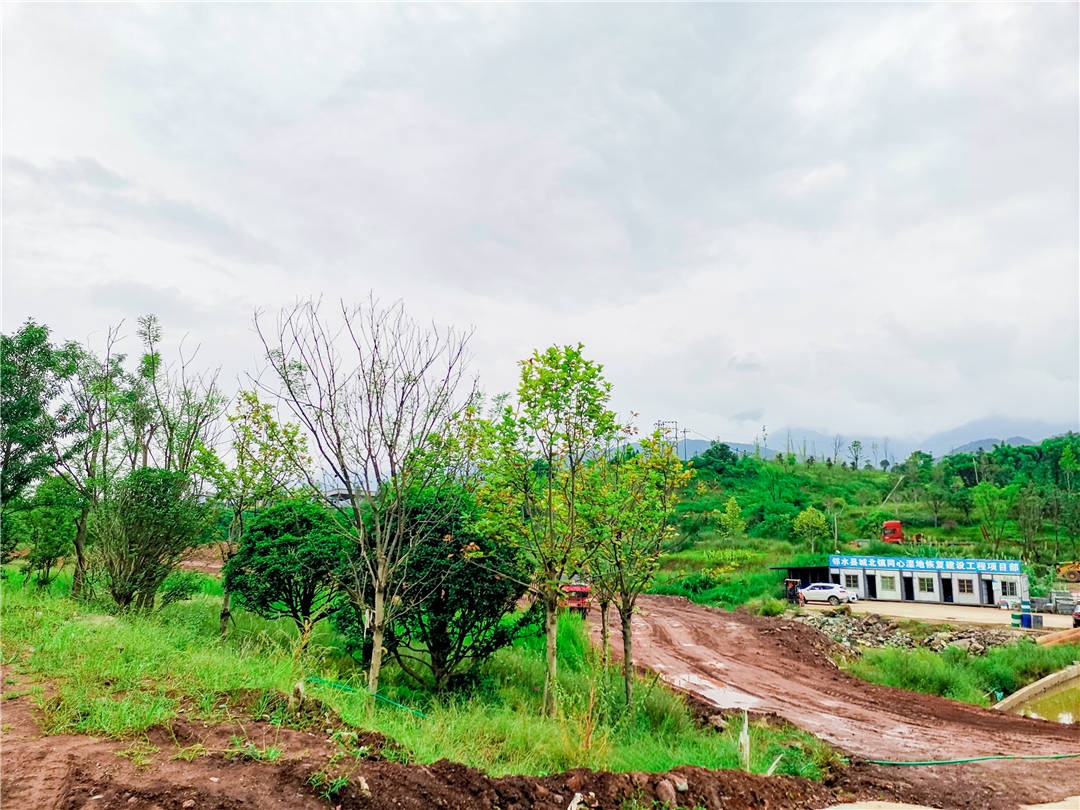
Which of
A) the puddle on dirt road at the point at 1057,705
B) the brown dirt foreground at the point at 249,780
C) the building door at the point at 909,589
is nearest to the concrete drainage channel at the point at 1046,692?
the puddle on dirt road at the point at 1057,705

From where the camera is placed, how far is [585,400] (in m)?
8.91

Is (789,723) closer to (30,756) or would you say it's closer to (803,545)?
(30,756)

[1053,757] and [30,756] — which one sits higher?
[30,756]

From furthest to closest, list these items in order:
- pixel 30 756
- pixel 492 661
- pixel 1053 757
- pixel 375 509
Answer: pixel 492 661
pixel 1053 757
pixel 375 509
pixel 30 756

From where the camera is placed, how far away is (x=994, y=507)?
44.6 m

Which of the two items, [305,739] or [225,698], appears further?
[225,698]

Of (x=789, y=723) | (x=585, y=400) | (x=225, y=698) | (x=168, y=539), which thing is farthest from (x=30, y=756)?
(x=789, y=723)

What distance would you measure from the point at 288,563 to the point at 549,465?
217 inches

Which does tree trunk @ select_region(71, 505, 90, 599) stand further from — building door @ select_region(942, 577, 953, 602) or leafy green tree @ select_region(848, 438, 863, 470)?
leafy green tree @ select_region(848, 438, 863, 470)

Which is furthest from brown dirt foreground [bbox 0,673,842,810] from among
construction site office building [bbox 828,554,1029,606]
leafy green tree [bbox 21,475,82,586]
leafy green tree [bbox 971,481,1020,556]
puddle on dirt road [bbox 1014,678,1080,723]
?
leafy green tree [bbox 971,481,1020,556]

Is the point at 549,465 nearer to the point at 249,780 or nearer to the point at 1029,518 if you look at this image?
the point at 249,780

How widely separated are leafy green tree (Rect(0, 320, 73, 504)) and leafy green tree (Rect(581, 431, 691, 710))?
457 inches

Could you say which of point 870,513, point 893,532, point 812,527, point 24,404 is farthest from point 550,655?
point 870,513

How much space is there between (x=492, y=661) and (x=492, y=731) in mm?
4265
